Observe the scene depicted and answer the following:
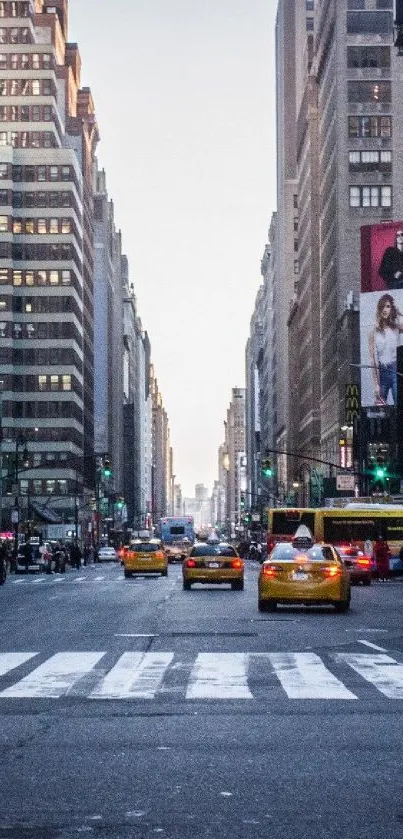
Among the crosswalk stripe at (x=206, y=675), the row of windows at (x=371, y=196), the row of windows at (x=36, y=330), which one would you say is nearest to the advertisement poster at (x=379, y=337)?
the row of windows at (x=371, y=196)

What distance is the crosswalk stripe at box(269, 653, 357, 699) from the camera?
1455cm

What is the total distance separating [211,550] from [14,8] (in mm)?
116278

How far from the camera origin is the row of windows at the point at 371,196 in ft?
436

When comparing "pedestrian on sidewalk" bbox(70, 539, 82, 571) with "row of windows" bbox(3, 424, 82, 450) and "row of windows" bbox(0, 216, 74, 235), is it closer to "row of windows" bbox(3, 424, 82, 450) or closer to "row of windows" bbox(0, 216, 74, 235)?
"row of windows" bbox(3, 424, 82, 450)

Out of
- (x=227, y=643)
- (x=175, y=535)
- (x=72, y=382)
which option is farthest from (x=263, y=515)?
(x=227, y=643)

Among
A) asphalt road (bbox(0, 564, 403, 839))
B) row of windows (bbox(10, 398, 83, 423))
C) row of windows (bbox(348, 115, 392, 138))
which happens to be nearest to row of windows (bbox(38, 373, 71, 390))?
row of windows (bbox(10, 398, 83, 423))

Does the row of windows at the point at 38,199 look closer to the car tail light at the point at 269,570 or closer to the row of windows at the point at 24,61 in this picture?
the row of windows at the point at 24,61

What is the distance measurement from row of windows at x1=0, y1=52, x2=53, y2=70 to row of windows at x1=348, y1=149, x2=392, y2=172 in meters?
36.5

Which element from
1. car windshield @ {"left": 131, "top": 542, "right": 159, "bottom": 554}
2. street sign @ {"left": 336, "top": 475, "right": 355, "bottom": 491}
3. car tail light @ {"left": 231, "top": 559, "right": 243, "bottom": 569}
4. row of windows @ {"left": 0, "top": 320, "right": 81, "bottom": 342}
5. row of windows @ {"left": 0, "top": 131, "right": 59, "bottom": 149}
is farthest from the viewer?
row of windows @ {"left": 0, "top": 131, "right": 59, "bottom": 149}

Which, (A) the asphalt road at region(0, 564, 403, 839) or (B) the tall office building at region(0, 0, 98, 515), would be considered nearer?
(A) the asphalt road at region(0, 564, 403, 839)

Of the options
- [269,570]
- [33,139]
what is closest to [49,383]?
[33,139]

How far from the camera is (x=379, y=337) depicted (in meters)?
113

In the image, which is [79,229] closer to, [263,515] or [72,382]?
[72,382]

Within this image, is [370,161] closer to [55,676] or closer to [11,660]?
[11,660]
